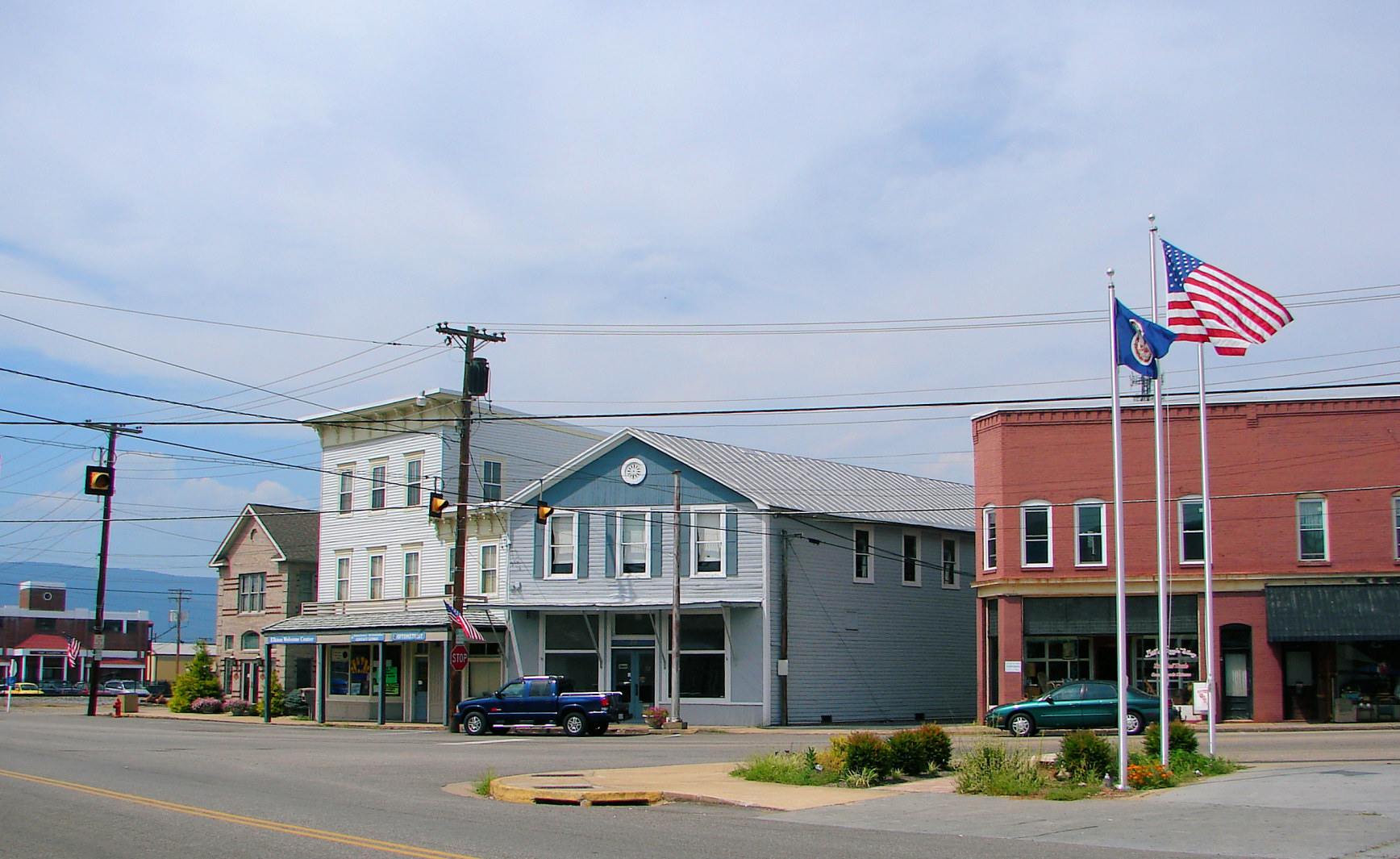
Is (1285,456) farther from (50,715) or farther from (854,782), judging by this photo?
(50,715)

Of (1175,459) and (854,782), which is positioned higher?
(1175,459)

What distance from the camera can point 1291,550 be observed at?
1337 inches

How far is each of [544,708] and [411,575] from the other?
1421cm

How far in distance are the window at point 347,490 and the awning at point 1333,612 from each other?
3266 centimetres

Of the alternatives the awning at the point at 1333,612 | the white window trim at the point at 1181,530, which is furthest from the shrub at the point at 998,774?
the white window trim at the point at 1181,530

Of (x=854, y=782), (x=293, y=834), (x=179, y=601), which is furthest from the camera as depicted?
(x=179, y=601)

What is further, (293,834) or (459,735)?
(459,735)

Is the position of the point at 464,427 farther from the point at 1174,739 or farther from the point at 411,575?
the point at 1174,739

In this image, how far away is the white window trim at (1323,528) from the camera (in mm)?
33781

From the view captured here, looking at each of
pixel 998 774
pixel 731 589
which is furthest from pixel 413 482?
pixel 998 774

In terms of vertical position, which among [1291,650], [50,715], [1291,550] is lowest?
[50,715]

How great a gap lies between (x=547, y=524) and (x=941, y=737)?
80.2ft

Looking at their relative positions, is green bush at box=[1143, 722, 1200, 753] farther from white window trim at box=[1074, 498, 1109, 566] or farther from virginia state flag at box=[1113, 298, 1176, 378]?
white window trim at box=[1074, 498, 1109, 566]

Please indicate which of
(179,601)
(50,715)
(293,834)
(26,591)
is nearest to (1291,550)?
(293,834)
